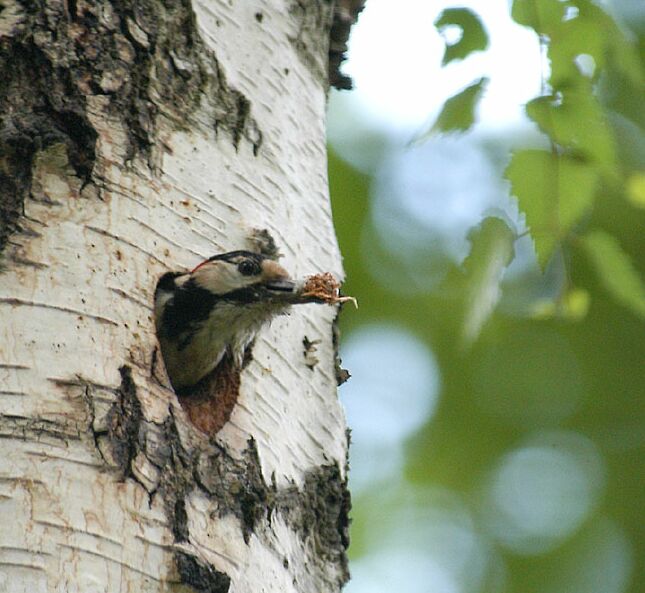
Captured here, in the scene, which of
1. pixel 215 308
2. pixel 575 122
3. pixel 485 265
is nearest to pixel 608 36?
pixel 575 122

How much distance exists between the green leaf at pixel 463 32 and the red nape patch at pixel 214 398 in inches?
37.5

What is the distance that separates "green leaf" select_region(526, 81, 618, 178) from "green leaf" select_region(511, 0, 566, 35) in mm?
177

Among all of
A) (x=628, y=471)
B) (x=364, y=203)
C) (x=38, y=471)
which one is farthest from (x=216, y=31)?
(x=628, y=471)

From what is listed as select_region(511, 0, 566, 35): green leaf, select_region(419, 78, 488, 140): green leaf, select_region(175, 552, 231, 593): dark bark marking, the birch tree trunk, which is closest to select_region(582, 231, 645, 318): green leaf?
select_region(419, 78, 488, 140): green leaf

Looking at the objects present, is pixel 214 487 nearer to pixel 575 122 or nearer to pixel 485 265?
pixel 485 265

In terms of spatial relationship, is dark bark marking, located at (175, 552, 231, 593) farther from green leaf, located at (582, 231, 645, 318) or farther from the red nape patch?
green leaf, located at (582, 231, 645, 318)

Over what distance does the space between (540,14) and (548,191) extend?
459mm

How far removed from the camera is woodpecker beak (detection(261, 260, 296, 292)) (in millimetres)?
3068

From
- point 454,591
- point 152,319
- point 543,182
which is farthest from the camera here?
point 454,591

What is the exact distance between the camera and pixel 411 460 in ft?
22.6

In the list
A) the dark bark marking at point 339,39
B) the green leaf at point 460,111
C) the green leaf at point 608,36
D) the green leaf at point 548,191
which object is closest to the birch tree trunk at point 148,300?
the dark bark marking at point 339,39

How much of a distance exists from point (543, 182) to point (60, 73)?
3.76 feet

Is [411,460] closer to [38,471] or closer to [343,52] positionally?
[343,52]

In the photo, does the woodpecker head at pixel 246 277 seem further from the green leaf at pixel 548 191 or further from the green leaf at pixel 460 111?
the green leaf at pixel 548 191
